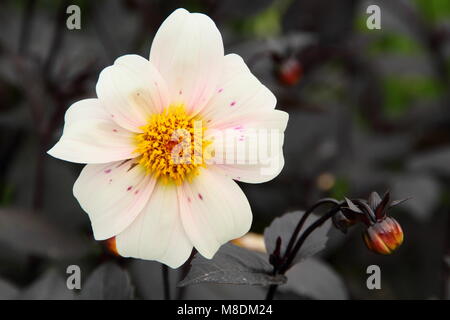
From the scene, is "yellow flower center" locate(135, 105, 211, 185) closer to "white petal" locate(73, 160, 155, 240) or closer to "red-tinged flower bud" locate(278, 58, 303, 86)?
"white petal" locate(73, 160, 155, 240)

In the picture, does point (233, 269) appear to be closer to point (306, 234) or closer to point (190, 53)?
point (306, 234)

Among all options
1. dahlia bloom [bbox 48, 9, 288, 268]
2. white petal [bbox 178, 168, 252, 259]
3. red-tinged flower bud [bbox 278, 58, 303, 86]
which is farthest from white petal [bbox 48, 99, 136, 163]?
red-tinged flower bud [bbox 278, 58, 303, 86]

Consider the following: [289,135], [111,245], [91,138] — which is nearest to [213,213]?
[91,138]

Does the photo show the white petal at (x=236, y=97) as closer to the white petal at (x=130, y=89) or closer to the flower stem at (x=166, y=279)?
the white petal at (x=130, y=89)

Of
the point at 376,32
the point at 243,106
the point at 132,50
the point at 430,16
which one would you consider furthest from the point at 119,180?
the point at 430,16

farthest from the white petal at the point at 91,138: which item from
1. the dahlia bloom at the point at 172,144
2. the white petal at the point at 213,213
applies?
the white petal at the point at 213,213

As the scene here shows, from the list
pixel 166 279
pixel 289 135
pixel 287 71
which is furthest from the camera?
pixel 289 135

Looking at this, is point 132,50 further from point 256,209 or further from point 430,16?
point 430,16
